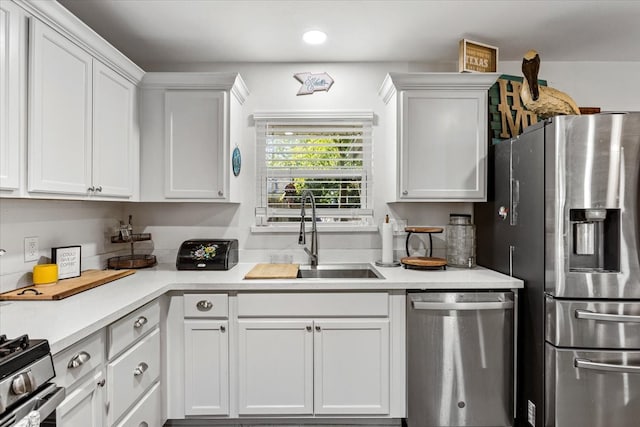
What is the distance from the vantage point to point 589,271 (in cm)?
188

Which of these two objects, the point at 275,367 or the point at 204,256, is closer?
the point at 275,367

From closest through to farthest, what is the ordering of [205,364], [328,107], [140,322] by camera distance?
[140,322] < [205,364] < [328,107]

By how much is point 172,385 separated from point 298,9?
2.22 metres

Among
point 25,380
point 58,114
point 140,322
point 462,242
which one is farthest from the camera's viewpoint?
point 462,242

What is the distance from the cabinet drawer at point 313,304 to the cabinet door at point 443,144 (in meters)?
0.76

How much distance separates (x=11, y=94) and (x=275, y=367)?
176 centimetres

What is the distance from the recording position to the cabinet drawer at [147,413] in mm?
1736

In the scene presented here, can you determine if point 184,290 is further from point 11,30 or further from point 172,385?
point 11,30

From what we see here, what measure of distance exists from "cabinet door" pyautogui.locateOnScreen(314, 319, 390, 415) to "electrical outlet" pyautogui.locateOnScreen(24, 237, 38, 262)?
155 cm

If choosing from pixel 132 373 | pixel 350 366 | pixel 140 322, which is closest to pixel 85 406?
pixel 132 373

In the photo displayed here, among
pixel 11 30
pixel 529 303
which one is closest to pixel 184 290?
pixel 11 30

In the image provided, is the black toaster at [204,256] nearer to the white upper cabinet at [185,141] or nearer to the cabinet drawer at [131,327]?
the white upper cabinet at [185,141]

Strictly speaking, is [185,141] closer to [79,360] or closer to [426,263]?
[79,360]

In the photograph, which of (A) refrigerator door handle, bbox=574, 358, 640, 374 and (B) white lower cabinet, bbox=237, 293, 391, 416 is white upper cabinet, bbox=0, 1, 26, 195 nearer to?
(B) white lower cabinet, bbox=237, 293, 391, 416
